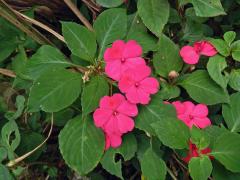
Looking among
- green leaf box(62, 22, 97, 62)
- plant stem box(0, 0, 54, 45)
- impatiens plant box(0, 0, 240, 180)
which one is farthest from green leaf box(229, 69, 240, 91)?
plant stem box(0, 0, 54, 45)

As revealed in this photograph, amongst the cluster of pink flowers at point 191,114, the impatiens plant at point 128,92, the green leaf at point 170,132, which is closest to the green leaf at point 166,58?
the impatiens plant at point 128,92

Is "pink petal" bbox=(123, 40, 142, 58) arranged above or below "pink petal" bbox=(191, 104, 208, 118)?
above

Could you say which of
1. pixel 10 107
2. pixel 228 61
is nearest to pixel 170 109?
A: pixel 228 61

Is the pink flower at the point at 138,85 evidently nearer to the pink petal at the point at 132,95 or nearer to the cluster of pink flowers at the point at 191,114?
the pink petal at the point at 132,95

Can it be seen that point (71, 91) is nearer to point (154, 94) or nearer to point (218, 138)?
point (154, 94)

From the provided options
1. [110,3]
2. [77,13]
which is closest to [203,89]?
[110,3]

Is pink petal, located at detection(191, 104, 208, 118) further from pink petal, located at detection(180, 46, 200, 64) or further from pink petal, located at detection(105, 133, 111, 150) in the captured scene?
pink petal, located at detection(105, 133, 111, 150)

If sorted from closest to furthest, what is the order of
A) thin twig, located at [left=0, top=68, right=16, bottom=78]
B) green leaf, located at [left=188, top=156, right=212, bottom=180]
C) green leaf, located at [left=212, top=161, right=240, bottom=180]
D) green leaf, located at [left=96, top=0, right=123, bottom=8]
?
green leaf, located at [left=188, top=156, right=212, bottom=180] < green leaf, located at [left=212, top=161, right=240, bottom=180] < green leaf, located at [left=96, top=0, right=123, bottom=8] < thin twig, located at [left=0, top=68, right=16, bottom=78]

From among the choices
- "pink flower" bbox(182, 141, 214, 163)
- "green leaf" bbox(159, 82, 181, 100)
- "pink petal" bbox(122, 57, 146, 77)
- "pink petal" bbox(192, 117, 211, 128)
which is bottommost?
"pink flower" bbox(182, 141, 214, 163)
